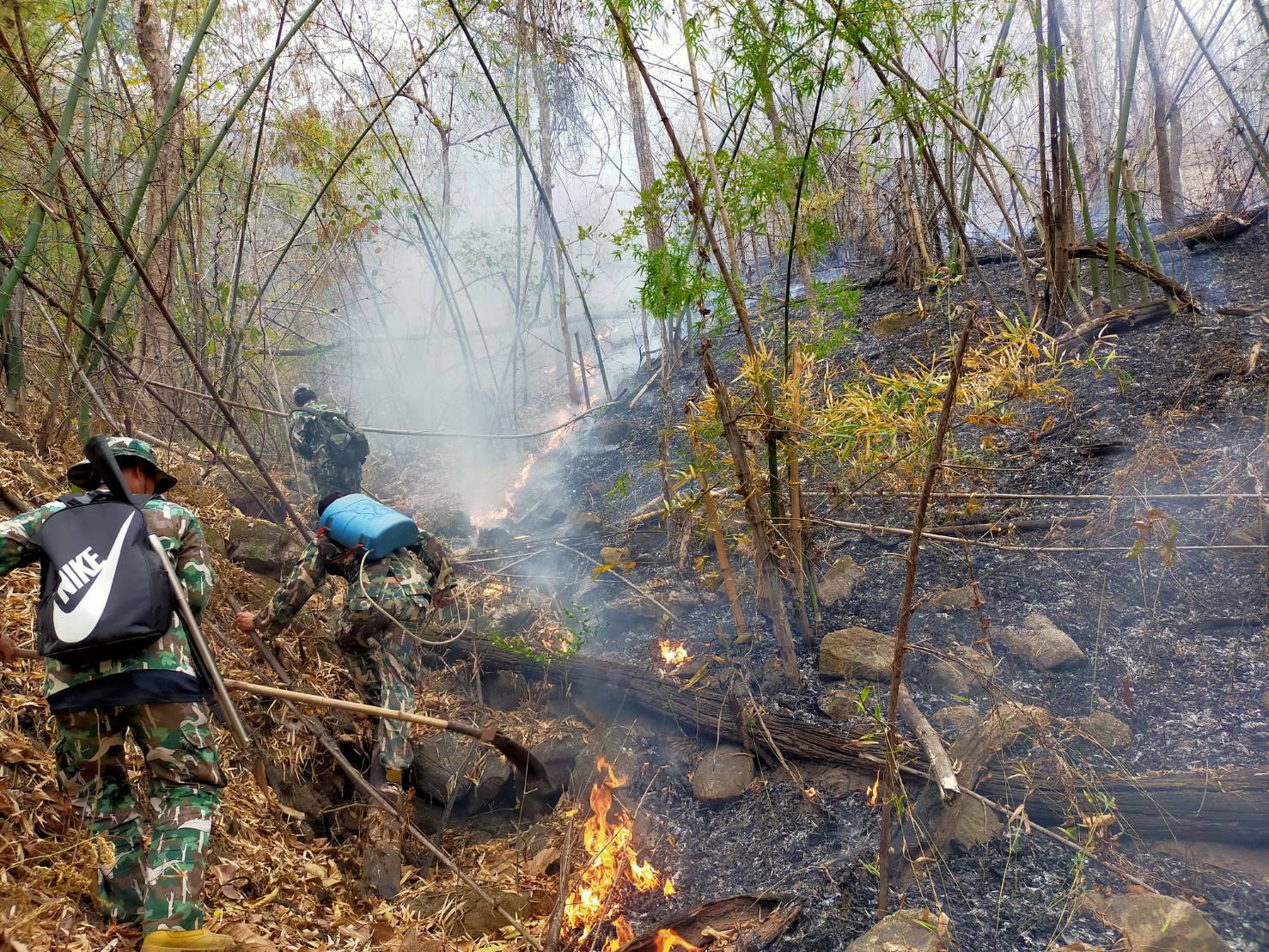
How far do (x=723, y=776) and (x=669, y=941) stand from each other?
1.02 metres

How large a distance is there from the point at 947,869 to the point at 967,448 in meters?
3.66

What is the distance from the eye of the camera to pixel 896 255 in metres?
9.43

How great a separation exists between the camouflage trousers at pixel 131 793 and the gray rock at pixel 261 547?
2477 mm

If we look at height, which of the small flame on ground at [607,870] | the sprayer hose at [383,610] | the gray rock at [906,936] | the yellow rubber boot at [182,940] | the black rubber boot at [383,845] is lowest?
the small flame on ground at [607,870]

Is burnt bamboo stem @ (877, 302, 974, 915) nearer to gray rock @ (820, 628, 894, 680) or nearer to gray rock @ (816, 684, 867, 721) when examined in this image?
gray rock @ (816, 684, 867, 721)

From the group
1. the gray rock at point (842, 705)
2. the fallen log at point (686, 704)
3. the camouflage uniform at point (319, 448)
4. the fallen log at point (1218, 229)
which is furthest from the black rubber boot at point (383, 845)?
the fallen log at point (1218, 229)

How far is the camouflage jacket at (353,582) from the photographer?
3.93m

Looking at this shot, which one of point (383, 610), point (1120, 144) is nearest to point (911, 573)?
point (383, 610)

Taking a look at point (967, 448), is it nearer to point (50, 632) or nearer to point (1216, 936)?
point (1216, 936)

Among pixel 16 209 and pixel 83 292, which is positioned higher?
pixel 16 209

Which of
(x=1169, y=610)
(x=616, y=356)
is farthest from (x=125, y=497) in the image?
(x=616, y=356)

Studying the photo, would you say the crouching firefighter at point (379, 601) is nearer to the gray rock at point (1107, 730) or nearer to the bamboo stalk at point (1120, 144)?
the gray rock at point (1107, 730)

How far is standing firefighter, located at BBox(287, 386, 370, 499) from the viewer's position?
21.2 feet

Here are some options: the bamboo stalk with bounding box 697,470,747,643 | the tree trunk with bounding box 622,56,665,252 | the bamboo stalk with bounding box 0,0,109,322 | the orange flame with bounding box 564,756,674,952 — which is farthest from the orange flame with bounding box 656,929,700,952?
the tree trunk with bounding box 622,56,665,252
